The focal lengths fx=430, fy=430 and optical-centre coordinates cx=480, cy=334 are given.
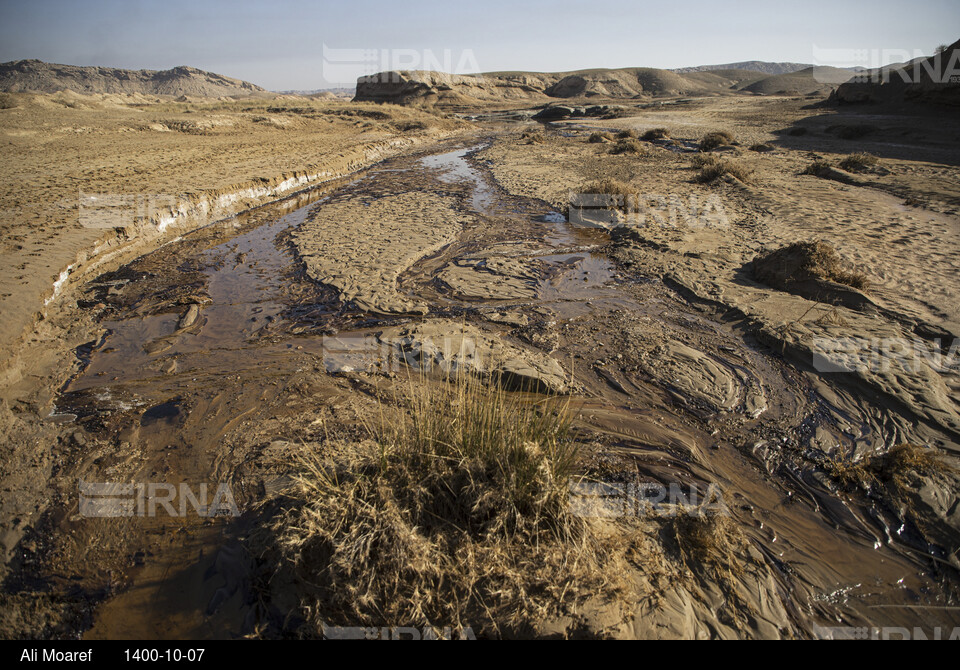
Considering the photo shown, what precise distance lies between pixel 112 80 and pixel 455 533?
129 m

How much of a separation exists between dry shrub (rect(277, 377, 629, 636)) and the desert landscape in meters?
0.02

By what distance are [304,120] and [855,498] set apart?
95.5ft

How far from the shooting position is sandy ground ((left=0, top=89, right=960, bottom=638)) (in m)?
2.49

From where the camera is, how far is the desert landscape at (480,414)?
7.63ft

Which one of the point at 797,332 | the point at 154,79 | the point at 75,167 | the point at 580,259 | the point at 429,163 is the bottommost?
the point at 797,332

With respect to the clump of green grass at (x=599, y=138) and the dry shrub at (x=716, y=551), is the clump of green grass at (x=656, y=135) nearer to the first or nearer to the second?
the clump of green grass at (x=599, y=138)

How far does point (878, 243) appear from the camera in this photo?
7.06m

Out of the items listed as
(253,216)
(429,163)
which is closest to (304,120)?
(429,163)

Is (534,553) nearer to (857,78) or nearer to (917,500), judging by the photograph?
(917,500)

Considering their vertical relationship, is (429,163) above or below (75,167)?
above

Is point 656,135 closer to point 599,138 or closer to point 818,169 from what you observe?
point 599,138

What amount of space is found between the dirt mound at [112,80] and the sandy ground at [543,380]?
8061cm
